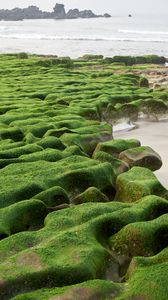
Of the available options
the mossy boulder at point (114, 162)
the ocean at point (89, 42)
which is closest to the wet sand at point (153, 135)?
the mossy boulder at point (114, 162)

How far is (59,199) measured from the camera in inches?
247

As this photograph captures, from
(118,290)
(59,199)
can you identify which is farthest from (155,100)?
(118,290)

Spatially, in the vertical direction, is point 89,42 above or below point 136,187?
below

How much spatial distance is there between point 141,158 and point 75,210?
2.77 metres

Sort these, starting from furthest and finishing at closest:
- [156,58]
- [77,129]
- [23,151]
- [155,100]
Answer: [156,58] → [155,100] → [77,129] → [23,151]

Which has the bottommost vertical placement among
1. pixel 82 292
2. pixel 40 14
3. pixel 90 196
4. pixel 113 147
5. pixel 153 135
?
pixel 40 14

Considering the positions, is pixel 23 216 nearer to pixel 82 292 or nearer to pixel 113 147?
pixel 82 292

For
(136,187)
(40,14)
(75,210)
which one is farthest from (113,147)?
(40,14)

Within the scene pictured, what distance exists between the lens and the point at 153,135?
12.1 m

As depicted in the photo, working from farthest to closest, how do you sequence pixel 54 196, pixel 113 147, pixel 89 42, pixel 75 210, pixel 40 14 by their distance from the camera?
pixel 40 14
pixel 89 42
pixel 113 147
pixel 54 196
pixel 75 210

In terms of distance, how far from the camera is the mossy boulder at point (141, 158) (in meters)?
8.15

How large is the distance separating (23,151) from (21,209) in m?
2.51

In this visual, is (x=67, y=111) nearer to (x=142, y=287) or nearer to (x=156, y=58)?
(x=142, y=287)

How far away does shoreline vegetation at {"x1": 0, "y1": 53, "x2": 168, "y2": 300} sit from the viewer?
4207 millimetres
